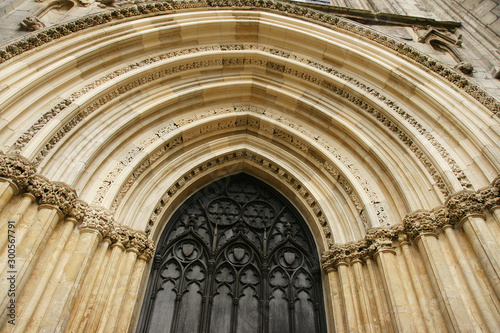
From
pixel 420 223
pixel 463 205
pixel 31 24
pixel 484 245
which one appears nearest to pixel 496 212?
pixel 463 205

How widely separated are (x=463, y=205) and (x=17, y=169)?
5.64 metres

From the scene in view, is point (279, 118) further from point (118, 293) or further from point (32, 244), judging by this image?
point (32, 244)

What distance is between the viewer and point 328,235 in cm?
582

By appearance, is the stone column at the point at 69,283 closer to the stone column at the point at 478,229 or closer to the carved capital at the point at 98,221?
the carved capital at the point at 98,221

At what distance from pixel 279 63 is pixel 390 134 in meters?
2.72

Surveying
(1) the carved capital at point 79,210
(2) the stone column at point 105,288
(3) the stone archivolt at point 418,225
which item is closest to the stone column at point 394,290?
(3) the stone archivolt at point 418,225

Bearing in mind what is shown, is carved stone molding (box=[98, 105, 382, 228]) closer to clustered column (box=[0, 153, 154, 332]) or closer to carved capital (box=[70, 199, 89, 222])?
carved capital (box=[70, 199, 89, 222])

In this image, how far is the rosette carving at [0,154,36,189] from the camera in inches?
157

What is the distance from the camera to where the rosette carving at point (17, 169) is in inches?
157

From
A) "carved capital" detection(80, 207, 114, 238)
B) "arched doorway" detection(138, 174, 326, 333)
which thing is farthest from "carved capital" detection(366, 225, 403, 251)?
"carved capital" detection(80, 207, 114, 238)

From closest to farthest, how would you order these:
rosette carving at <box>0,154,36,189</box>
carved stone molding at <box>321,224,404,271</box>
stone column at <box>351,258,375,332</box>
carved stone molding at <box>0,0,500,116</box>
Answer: rosette carving at <box>0,154,36,189</box> → stone column at <box>351,258,375,332</box> → carved stone molding at <box>321,224,404,271</box> → carved stone molding at <box>0,0,500,116</box>

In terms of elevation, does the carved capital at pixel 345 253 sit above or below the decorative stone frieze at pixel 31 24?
below

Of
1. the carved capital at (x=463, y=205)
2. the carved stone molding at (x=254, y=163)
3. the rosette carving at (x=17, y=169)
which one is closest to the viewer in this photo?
the rosette carving at (x=17, y=169)

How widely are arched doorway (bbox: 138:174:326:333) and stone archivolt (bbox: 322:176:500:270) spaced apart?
80 centimetres
